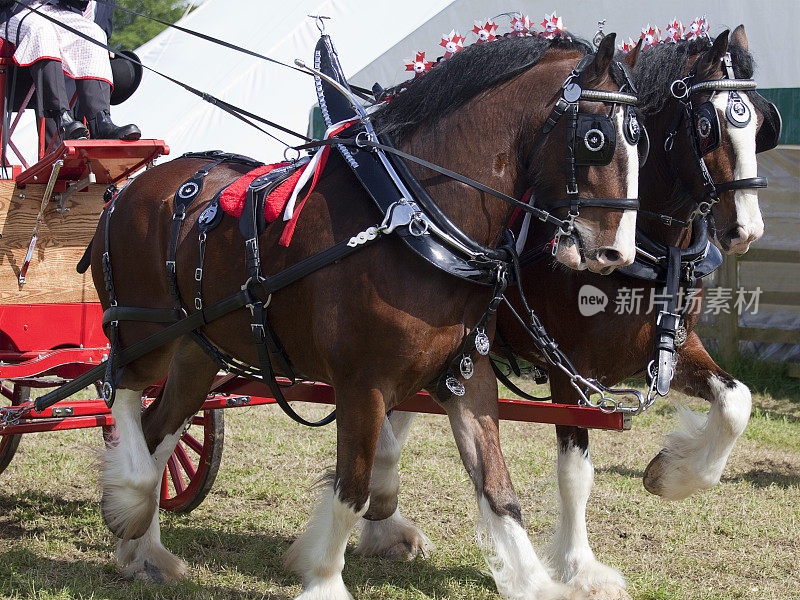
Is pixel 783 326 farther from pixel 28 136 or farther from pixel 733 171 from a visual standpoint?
pixel 28 136

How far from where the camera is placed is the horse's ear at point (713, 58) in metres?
3.24

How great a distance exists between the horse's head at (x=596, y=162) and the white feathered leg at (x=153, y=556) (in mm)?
1869

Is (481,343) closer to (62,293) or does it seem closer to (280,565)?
(280,565)

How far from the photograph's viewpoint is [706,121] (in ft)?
10.4

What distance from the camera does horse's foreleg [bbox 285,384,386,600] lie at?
2828 millimetres

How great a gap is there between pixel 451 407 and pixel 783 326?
5.69 metres

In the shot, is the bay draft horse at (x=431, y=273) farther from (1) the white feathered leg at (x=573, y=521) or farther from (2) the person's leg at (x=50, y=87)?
(2) the person's leg at (x=50, y=87)

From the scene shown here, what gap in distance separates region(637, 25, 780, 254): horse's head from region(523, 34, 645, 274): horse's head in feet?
2.00

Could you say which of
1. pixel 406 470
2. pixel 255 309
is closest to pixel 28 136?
pixel 406 470

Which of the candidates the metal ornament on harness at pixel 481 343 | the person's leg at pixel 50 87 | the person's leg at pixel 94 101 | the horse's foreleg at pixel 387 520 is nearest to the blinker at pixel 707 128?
the metal ornament on harness at pixel 481 343

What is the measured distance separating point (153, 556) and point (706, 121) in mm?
2667

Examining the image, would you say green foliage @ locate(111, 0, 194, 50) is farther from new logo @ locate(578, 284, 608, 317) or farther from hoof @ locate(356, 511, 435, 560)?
new logo @ locate(578, 284, 608, 317)

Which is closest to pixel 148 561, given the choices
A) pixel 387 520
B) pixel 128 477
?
pixel 128 477

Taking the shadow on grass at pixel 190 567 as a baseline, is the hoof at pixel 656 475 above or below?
above
